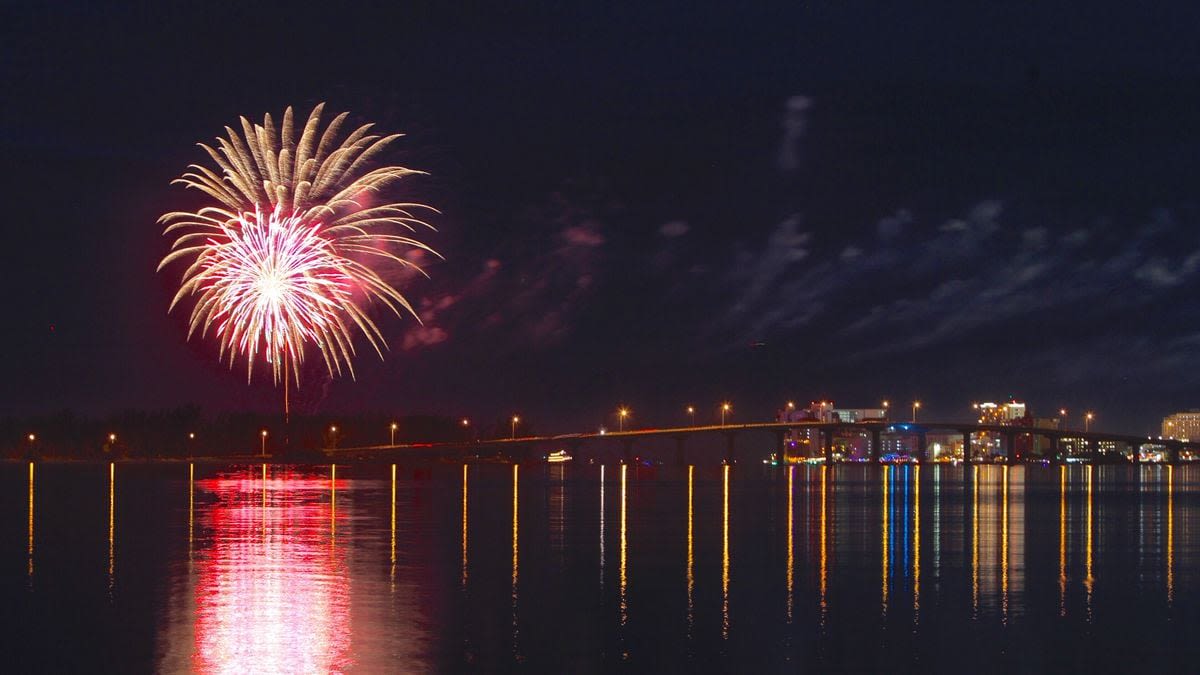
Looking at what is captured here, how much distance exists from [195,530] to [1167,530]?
3867 cm

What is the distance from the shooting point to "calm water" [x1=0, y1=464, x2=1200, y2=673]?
22.5 metres

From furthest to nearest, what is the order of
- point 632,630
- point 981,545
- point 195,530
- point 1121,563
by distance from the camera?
point 195,530, point 981,545, point 1121,563, point 632,630

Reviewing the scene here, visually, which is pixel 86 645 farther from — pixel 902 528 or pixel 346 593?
pixel 902 528

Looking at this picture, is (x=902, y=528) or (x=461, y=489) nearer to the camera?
(x=902, y=528)

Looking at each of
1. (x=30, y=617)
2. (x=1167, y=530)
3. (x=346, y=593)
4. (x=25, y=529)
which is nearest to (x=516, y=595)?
(x=346, y=593)

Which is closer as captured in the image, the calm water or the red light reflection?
the red light reflection

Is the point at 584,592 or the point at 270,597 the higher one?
the point at 270,597

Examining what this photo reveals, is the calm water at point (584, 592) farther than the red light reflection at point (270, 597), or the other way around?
the calm water at point (584, 592)

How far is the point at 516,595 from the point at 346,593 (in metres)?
3.66

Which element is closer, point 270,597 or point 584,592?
point 270,597

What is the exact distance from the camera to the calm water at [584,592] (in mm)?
22453

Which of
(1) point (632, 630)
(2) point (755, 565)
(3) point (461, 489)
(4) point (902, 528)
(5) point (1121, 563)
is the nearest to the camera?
(1) point (632, 630)

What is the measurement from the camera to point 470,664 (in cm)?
2111

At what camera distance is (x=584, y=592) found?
30.7 m
